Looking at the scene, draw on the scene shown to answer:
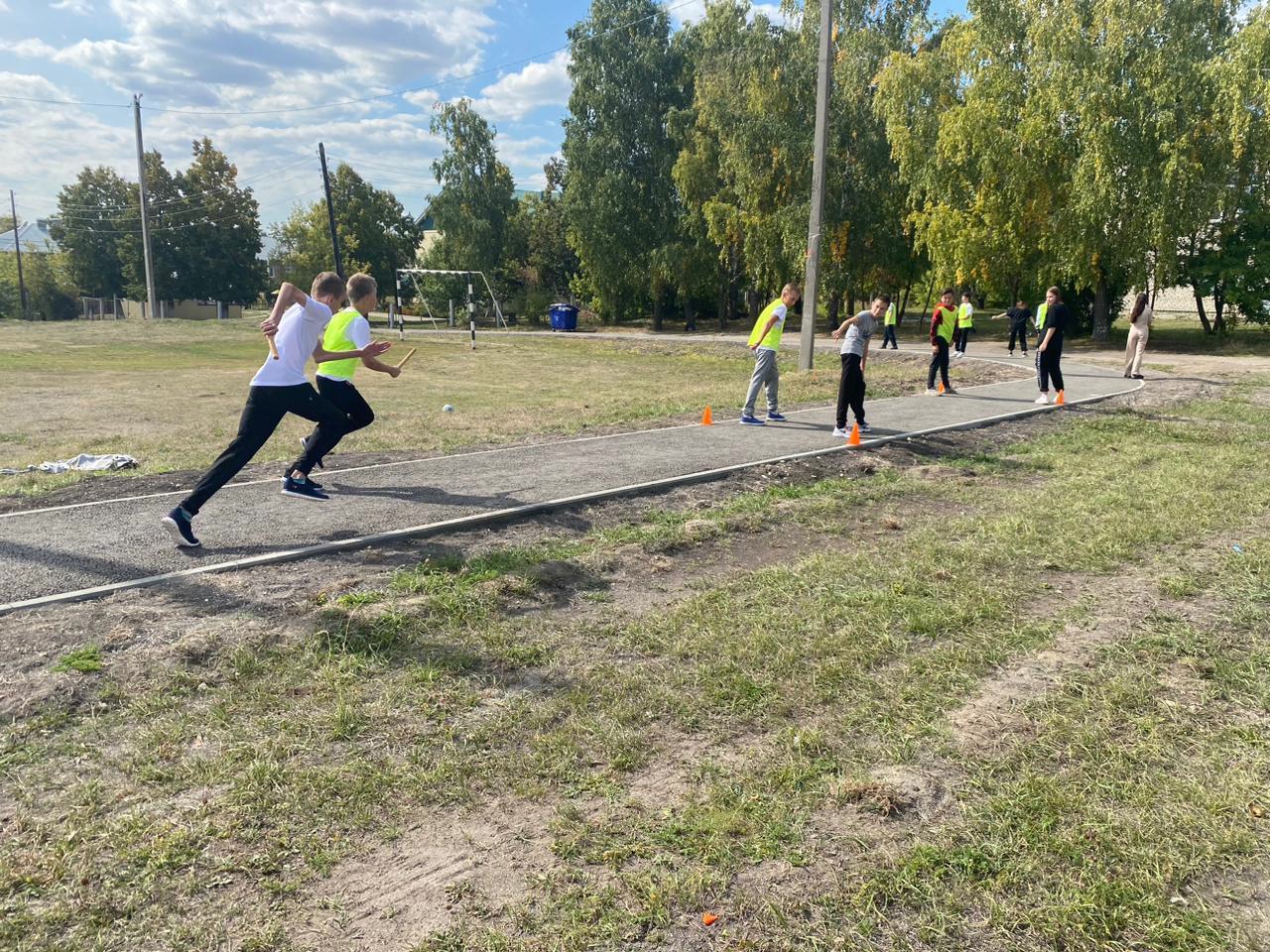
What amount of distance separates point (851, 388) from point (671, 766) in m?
8.01

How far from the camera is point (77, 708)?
3723 mm

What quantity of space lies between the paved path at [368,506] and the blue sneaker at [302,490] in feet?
0.42

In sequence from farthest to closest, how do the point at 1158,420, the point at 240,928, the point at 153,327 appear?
the point at 153,327 < the point at 1158,420 < the point at 240,928

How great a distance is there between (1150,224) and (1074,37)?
6501 mm

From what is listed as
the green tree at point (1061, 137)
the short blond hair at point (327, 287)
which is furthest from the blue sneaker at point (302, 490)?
the green tree at point (1061, 137)

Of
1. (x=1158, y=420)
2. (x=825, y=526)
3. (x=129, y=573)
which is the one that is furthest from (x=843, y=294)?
(x=129, y=573)

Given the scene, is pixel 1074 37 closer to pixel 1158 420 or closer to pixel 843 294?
pixel 843 294

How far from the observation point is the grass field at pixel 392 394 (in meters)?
11.0

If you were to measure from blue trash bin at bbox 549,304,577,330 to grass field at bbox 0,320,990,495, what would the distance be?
39.0ft

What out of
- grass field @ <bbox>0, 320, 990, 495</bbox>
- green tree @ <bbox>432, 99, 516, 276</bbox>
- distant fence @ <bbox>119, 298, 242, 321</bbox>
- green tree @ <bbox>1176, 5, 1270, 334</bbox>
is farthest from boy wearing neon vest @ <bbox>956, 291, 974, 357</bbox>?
distant fence @ <bbox>119, 298, 242, 321</bbox>

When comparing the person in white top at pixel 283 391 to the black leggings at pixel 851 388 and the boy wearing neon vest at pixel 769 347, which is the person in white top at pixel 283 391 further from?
the black leggings at pixel 851 388

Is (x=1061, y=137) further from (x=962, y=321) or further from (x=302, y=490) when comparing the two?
(x=302, y=490)

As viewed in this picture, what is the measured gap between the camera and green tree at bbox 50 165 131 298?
6762 centimetres

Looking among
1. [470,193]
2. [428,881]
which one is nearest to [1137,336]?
[428,881]
